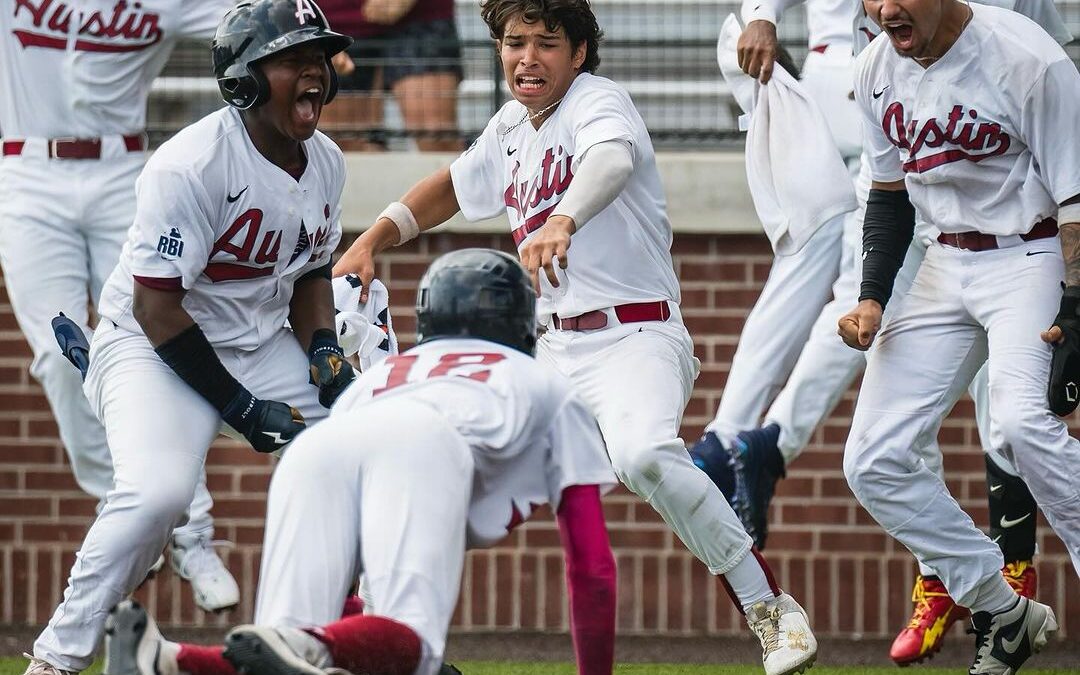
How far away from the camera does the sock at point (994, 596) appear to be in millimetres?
5645

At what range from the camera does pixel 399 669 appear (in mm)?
4059

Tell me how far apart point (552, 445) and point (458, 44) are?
386cm

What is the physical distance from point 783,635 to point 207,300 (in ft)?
6.34

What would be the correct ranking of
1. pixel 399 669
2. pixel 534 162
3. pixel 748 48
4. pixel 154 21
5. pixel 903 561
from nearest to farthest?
pixel 399 669 → pixel 534 162 → pixel 748 48 → pixel 154 21 → pixel 903 561

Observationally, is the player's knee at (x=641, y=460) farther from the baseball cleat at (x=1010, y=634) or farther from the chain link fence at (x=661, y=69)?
the chain link fence at (x=661, y=69)

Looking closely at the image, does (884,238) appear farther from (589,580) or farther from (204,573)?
(204,573)

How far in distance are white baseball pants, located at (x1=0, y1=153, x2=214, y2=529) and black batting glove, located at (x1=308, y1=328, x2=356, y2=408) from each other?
1.40 metres

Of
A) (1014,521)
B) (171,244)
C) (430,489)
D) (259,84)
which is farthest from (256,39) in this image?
(1014,521)

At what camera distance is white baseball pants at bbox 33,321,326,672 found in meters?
5.30

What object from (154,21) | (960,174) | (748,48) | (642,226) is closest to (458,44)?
(154,21)

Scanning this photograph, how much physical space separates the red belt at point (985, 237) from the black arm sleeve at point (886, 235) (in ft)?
0.51

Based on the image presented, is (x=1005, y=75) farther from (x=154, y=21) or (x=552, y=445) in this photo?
(x=154, y=21)

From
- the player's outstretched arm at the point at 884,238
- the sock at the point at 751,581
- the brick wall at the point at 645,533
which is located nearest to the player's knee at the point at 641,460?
the sock at the point at 751,581

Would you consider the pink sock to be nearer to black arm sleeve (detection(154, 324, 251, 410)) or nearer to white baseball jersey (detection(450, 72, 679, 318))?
black arm sleeve (detection(154, 324, 251, 410))
